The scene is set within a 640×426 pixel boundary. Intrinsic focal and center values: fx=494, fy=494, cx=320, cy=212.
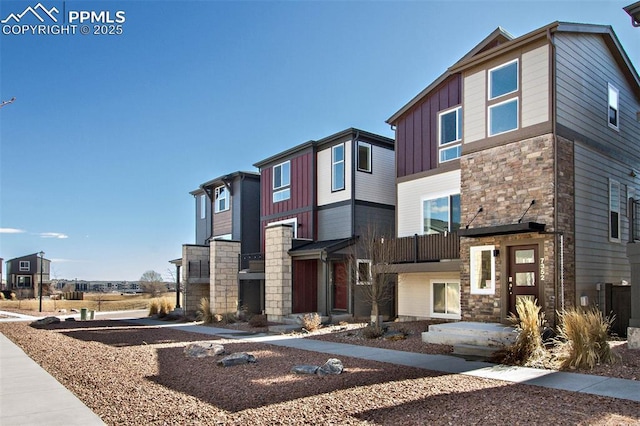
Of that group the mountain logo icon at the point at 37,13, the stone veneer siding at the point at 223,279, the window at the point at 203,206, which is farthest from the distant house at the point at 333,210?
the mountain logo icon at the point at 37,13

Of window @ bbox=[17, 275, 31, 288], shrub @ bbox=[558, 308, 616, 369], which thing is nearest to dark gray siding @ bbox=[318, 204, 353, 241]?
shrub @ bbox=[558, 308, 616, 369]

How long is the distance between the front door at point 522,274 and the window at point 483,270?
478 mm

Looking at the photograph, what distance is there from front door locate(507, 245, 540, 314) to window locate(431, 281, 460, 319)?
3901 millimetres

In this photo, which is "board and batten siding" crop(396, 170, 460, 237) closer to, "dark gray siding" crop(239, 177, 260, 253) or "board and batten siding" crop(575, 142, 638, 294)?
"board and batten siding" crop(575, 142, 638, 294)

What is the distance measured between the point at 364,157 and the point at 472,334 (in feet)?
33.7

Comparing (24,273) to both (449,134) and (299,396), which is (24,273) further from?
(299,396)

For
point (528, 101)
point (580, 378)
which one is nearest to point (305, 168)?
point (528, 101)

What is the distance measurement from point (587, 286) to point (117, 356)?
11.6 m

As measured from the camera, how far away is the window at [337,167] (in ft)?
66.4

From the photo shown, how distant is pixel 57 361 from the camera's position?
10594 millimetres

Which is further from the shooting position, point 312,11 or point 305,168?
point 305,168

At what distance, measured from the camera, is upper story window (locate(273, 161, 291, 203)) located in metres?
23.1

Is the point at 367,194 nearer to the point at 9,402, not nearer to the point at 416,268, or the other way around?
the point at 416,268

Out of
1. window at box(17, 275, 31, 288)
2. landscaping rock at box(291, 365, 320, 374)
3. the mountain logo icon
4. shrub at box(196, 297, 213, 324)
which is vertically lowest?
window at box(17, 275, 31, 288)
